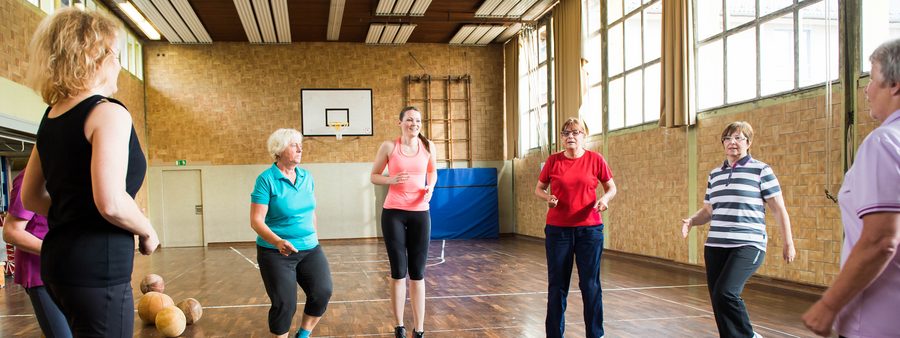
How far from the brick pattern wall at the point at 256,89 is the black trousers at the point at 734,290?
46.2 feet

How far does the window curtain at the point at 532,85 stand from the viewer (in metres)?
15.0

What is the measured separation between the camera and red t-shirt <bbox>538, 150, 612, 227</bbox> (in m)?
4.24

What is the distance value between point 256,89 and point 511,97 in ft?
21.6

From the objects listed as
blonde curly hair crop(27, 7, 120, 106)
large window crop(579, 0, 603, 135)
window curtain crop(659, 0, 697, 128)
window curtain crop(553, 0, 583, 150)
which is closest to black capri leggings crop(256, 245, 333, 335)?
blonde curly hair crop(27, 7, 120, 106)

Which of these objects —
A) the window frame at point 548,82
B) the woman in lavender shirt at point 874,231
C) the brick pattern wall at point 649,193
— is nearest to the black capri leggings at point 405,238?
the woman in lavender shirt at point 874,231

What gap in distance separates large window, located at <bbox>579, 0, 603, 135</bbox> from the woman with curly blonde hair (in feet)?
36.1

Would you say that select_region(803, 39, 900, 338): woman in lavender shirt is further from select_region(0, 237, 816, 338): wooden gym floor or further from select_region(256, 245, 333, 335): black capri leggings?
select_region(0, 237, 816, 338): wooden gym floor

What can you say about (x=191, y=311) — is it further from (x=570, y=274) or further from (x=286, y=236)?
(x=570, y=274)

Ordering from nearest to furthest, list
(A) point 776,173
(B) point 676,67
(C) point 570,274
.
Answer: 1. (C) point 570,274
2. (A) point 776,173
3. (B) point 676,67

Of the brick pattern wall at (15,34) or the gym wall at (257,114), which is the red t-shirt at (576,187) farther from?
the gym wall at (257,114)

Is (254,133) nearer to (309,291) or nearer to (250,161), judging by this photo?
(250,161)

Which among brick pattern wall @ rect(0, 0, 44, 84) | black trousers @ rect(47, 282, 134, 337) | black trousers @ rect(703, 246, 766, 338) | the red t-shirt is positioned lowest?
black trousers @ rect(703, 246, 766, 338)

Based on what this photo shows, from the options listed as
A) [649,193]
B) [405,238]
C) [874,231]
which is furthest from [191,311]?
[649,193]

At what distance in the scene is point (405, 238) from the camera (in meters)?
4.64
